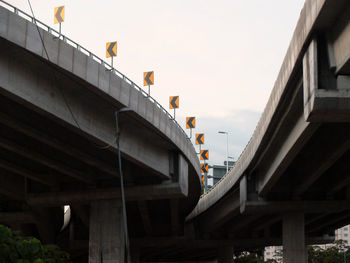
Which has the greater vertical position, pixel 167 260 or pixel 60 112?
pixel 60 112

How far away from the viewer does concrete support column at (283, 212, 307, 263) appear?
39.5 m

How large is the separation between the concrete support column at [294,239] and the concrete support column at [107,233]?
994cm

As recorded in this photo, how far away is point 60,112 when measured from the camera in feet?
94.3

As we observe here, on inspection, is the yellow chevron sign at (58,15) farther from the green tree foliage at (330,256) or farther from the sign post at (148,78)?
the green tree foliage at (330,256)

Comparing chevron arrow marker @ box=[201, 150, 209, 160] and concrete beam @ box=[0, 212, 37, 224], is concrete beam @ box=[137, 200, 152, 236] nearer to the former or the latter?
chevron arrow marker @ box=[201, 150, 209, 160]

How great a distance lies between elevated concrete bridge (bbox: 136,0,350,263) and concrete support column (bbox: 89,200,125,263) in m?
7.71

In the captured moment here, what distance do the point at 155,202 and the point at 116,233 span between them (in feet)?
33.0

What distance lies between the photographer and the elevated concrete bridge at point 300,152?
1866 centimetres

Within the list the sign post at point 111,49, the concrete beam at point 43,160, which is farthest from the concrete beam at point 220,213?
the sign post at point 111,49

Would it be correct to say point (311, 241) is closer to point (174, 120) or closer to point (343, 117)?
point (174, 120)

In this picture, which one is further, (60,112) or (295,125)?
(60,112)

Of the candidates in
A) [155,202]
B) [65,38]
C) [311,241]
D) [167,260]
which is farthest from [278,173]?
[167,260]

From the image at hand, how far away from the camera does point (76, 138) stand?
3356 cm

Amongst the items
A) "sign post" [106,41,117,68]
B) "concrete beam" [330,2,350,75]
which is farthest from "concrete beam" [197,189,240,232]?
"concrete beam" [330,2,350,75]
